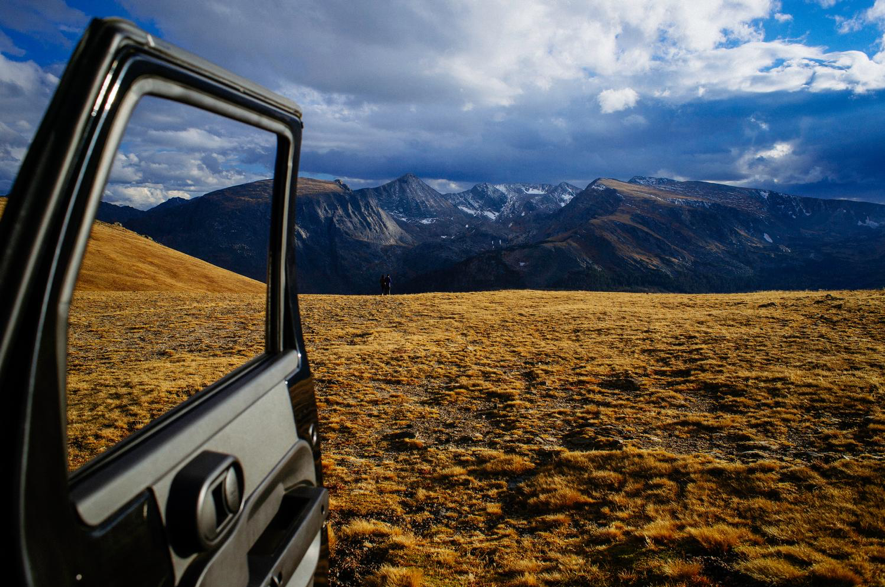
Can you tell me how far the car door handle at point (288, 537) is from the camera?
1.83 meters

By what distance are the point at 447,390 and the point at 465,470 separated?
15.8 feet

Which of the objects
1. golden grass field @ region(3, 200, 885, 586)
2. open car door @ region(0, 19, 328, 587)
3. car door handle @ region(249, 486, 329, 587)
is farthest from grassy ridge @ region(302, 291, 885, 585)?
open car door @ region(0, 19, 328, 587)

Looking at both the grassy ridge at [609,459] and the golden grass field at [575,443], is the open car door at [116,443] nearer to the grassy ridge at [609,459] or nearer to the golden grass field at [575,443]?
the golden grass field at [575,443]

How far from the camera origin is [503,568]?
4621mm

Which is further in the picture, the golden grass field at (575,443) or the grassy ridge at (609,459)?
the grassy ridge at (609,459)

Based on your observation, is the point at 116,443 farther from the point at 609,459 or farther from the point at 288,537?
the point at 609,459

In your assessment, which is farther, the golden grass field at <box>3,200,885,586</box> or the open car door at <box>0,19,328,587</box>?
the golden grass field at <box>3,200,885,586</box>

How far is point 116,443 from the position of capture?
56.0 inches

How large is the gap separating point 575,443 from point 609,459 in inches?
38.5

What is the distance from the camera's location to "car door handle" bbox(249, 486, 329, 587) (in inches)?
72.1

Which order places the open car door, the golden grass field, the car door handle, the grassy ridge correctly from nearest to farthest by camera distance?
the open car door, the car door handle, the golden grass field, the grassy ridge

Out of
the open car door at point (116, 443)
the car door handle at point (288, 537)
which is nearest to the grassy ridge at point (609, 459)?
the car door handle at point (288, 537)

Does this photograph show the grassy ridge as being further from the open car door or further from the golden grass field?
the open car door

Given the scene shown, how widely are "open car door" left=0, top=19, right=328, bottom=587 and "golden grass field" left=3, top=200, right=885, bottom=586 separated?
0.83 m
